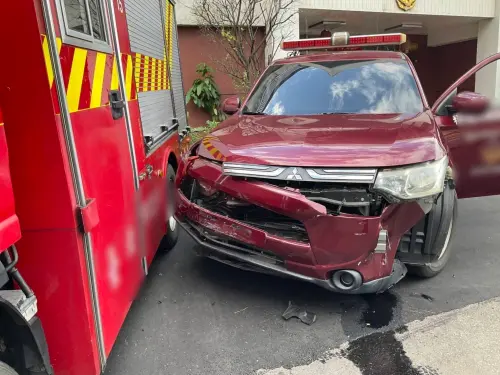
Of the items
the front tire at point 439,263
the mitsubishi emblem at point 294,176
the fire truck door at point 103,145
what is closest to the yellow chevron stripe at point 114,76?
the fire truck door at point 103,145

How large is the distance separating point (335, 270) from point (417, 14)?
425 inches

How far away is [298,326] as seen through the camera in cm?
312

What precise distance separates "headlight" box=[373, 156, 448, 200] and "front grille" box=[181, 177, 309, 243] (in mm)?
607

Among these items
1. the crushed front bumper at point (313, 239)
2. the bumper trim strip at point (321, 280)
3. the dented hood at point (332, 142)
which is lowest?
the bumper trim strip at point (321, 280)

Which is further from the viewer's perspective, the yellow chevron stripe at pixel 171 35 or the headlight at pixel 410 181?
the yellow chevron stripe at pixel 171 35

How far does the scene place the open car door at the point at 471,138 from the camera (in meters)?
4.10

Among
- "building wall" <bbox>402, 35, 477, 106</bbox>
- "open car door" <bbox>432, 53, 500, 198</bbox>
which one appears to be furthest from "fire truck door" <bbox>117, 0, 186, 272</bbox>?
"building wall" <bbox>402, 35, 477, 106</bbox>

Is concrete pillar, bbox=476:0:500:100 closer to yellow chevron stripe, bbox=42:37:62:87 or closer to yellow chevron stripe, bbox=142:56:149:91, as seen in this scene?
yellow chevron stripe, bbox=142:56:149:91

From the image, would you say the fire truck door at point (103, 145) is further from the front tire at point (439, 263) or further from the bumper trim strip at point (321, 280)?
the front tire at point (439, 263)

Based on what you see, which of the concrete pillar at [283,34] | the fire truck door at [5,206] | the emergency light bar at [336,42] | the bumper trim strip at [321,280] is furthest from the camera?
the concrete pillar at [283,34]

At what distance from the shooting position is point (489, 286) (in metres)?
3.60

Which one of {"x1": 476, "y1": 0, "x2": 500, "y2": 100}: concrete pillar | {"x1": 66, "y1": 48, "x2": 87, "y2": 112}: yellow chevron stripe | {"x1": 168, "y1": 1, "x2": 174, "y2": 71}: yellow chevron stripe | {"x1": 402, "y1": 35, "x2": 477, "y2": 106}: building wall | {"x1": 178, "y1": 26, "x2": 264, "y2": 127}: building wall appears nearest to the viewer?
{"x1": 66, "y1": 48, "x2": 87, "y2": 112}: yellow chevron stripe

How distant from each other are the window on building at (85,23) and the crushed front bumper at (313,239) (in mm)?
1144

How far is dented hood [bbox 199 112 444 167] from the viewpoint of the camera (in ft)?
9.13
